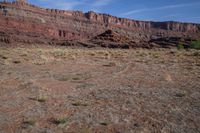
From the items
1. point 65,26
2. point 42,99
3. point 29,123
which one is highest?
point 65,26

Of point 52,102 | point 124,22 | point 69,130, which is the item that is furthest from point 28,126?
point 124,22

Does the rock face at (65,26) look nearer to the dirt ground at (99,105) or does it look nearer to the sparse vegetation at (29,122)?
the dirt ground at (99,105)

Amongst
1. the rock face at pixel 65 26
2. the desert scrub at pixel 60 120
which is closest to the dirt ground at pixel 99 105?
the desert scrub at pixel 60 120

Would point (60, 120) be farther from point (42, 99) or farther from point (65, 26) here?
point (65, 26)

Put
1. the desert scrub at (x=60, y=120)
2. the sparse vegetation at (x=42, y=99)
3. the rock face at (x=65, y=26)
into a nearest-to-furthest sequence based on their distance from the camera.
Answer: the desert scrub at (x=60, y=120) → the sparse vegetation at (x=42, y=99) → the rock face at (x=65, y=26)

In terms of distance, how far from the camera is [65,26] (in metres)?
116

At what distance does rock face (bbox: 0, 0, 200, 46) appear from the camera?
250 ft

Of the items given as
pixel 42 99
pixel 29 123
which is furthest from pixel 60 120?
pixel 42 99

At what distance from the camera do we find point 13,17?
294 feet

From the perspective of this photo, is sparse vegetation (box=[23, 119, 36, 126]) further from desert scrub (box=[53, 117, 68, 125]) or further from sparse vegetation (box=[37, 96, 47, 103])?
sparse vegetation (box=[37, 96, 47, 103])

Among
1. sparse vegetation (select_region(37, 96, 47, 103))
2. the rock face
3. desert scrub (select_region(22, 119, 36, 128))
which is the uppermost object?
the rock face

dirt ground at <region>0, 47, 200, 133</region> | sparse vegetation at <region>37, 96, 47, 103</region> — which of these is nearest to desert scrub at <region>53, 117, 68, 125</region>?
dirt ground at <region>0, 47, 200, 133</region>

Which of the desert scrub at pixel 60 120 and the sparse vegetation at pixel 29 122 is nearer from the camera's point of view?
the sparse vegetation at pixel 29 122

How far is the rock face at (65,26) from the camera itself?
76.2m
